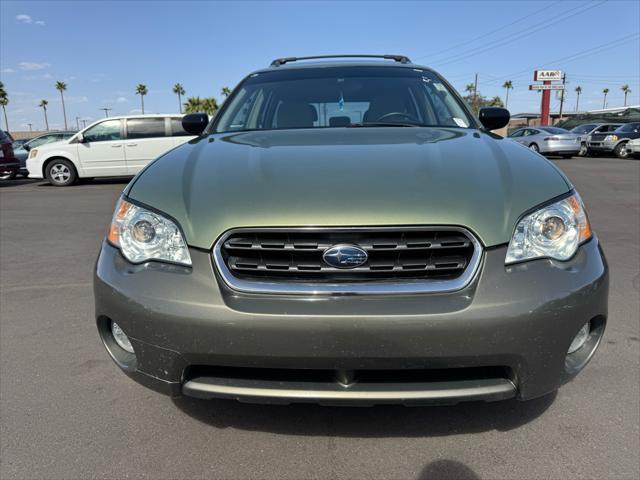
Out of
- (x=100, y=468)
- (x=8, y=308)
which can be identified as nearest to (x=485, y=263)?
(x=100, y=468)

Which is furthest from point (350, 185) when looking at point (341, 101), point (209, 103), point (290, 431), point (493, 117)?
point (209, 103)

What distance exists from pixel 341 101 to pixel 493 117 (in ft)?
3.16

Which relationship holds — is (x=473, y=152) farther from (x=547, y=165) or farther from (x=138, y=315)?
(x=138, y=315)

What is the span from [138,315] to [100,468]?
0.71m

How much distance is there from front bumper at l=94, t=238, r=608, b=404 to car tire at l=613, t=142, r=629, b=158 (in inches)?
878

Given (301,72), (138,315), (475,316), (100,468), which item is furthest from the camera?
(301,72)

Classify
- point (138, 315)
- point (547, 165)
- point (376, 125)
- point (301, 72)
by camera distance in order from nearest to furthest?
point (138, 315) → point (547, 165) → point (376, 125) → point (301, 72)

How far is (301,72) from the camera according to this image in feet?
11.0

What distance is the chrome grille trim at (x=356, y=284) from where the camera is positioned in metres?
1.61

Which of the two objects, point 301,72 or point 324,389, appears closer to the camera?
point 324,389

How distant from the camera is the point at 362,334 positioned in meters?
1.55

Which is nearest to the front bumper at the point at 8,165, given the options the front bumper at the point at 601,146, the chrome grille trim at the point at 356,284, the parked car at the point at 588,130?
the chrome grille trim at the point at 356,284

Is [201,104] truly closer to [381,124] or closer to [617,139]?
[617,139]

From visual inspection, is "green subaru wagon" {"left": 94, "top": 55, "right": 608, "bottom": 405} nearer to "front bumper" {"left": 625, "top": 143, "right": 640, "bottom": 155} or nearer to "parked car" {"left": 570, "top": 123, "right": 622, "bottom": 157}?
"front bumper" {"left": 625, "top": 143, "right": 640, "bottom": 155}
